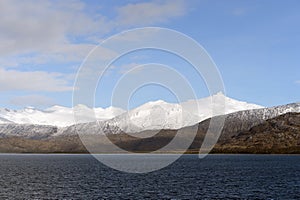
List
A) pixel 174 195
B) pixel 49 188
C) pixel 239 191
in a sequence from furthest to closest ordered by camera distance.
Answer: pixel 49 188 → pixel 239 191 → pixel 174 195

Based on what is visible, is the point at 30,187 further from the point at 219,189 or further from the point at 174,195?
the point at 219,189

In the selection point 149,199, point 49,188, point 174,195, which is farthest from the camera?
point 49,188

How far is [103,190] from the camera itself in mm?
112062

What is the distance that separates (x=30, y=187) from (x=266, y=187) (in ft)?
226

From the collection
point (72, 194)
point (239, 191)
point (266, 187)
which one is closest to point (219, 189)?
point (239, 191)

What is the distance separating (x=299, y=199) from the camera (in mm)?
95750

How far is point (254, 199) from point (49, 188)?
5728cm

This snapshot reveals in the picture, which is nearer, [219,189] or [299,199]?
[299,199]

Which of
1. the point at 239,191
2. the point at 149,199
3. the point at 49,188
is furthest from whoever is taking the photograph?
the point at 49,188

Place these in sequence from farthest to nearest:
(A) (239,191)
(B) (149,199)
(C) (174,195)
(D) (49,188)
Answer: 1. (D) (49,188)
2. (A) (239,191)
3. (C) (174,195)
4. (B) (149,199)

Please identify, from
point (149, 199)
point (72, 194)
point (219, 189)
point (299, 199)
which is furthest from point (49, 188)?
point (299, 199)

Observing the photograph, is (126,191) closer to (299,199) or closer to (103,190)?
(103,190)

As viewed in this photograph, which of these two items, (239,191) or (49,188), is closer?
(239,191)

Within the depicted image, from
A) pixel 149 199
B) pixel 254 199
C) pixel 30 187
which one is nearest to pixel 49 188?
pixel 30 187
